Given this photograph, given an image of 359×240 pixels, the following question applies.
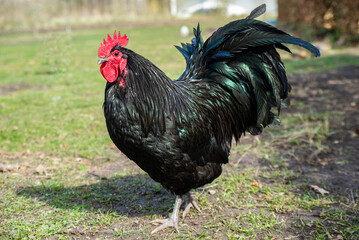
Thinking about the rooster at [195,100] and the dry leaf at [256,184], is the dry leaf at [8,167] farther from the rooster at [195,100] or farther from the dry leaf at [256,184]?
the dry leaf at [256,184]

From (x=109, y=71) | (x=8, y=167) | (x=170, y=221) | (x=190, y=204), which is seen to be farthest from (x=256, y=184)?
(x=8, y=167)

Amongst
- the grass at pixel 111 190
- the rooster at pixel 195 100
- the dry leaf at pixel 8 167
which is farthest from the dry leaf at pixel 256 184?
the dry leaf at pixel 8 167

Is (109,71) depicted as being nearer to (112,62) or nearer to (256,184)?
(112,62)

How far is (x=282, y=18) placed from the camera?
1511 cm

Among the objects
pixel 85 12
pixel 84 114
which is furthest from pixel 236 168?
pixel 85 12

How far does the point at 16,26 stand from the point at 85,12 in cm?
1006

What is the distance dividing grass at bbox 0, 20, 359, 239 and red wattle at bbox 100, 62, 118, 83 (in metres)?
1.50

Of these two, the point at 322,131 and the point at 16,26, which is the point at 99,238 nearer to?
the point at 322,131

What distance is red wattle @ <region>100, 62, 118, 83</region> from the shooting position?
8.91 feet

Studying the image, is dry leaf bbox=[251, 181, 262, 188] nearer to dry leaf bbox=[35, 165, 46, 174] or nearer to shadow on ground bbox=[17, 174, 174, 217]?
shadow on ground bbox=[17, 174, 174, 217]

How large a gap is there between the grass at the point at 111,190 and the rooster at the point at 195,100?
40cm

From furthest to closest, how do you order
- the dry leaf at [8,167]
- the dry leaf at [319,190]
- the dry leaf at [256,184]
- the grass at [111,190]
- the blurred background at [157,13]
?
1. the blurred background at [157,13]
2. the dry leaf at [8,167]
3. the dry leaf at [256,184]
4. the dry leaf at [319,190]
5. the grass at [111,190]

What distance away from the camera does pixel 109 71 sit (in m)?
2.72

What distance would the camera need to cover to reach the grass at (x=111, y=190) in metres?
3.26
